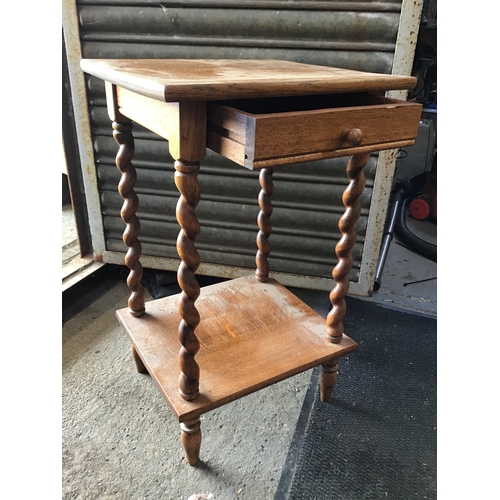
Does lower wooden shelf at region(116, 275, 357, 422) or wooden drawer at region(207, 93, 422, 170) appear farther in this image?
lower wooden shelf at region(116, 275, 357, 422)

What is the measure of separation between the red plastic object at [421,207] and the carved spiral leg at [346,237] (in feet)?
4.73

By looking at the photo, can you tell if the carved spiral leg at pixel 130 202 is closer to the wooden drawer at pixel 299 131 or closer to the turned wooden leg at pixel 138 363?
the turned wooden leg at pixel 138 363

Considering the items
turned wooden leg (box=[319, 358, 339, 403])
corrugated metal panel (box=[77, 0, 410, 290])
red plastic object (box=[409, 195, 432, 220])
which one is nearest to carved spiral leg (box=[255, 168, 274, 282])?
corrugated metal panel (box=[77, 0, 410, 290])

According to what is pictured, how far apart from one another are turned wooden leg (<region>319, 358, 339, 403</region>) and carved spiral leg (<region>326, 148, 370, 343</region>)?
84 mm

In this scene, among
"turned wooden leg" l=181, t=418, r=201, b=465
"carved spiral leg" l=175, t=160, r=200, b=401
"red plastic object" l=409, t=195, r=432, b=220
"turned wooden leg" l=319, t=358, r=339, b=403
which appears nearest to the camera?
"carved spiral leg" l=175, t=160, r=200, b=401

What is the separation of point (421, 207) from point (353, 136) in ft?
5.65

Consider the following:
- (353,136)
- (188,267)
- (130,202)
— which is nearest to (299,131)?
(353,136)

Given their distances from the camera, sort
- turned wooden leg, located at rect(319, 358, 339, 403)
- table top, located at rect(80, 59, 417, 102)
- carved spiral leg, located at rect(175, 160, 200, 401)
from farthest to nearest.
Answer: turned wooden leg, located at rect(319, 358, 339, 403), carved spiral leg, located at rect(175, 160, 200, 401), table top, located at rect(80, 59, 417, 102)

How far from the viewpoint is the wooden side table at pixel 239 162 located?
66 cm

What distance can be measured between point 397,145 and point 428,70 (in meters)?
1.94

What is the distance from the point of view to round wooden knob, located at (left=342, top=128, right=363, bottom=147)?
28.5 inches

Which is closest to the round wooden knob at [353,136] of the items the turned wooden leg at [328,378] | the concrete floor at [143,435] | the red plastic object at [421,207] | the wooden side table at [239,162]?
the wooden side table at [239,162]

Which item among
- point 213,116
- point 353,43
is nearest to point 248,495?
point 213,116

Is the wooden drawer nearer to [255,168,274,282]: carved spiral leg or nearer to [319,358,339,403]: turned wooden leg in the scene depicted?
[255,168,274,282]: carved spiral leg
